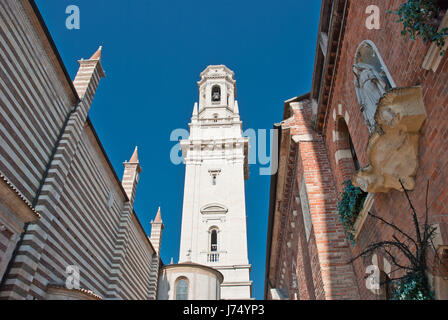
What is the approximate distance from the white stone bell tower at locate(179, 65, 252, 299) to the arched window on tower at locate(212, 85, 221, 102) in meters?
1.75

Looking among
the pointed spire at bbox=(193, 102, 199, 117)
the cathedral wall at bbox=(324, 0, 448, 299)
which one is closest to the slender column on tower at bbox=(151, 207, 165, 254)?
the pointed spire at bbox=(193, 102, 199, 117)

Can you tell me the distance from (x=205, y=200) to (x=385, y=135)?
33293 mm

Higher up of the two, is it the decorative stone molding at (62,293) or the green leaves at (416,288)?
the decorative stone molding at (62,293)

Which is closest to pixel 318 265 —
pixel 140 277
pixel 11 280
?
pixel 11 280

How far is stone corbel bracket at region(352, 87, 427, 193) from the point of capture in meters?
4.95

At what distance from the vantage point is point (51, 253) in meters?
12.0

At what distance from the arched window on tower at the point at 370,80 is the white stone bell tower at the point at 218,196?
28.2 metres

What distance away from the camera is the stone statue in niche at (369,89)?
6152mm

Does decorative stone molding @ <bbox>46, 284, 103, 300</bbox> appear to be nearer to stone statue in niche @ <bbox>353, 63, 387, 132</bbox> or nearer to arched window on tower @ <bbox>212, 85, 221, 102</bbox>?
stone statue in niche @ <bbox>353, 63, 387, 132</bbox>

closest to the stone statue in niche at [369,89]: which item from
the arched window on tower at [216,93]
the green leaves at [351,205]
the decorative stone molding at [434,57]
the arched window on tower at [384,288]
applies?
the decorative stone molding at [434,57]

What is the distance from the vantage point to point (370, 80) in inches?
250

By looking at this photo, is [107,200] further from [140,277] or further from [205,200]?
[205,200]

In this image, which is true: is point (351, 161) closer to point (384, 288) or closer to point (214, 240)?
point (384, 288)

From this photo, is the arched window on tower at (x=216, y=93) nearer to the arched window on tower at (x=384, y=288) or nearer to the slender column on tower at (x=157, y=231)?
the slender column on tower at (x=157, y=231)
